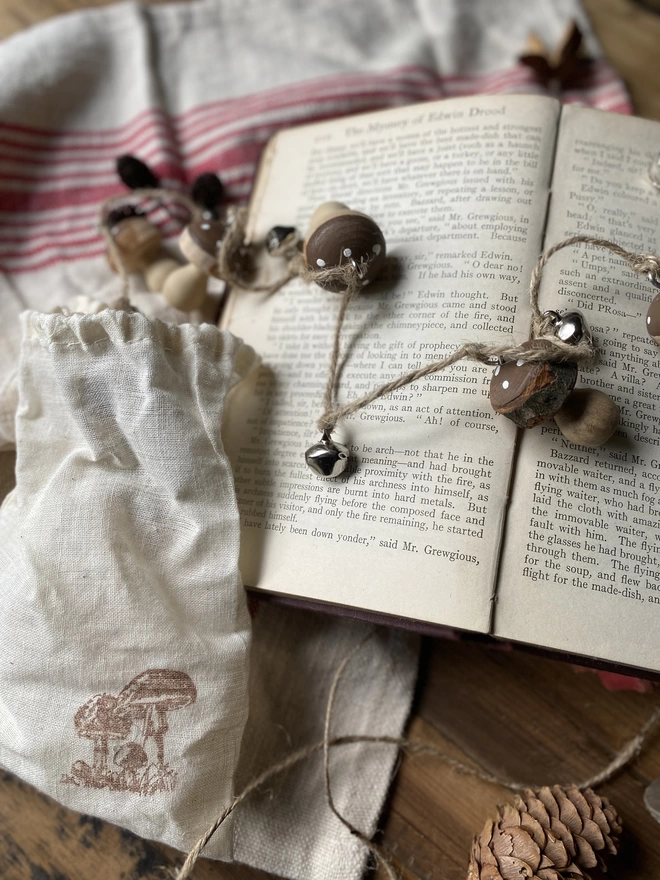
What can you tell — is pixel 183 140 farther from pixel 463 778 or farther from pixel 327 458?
pixel 463 778

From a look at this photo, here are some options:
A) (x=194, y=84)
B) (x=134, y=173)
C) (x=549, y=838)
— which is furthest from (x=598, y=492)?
(x=194, y=84)

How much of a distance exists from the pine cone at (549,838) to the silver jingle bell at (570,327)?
18.0 inches

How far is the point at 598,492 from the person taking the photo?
2.18 feet

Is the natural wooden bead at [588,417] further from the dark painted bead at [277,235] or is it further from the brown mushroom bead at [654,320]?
the dark painted bead at [277,235]

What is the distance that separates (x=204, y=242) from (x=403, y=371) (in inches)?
12.2

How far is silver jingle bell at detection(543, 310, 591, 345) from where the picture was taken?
0.66m

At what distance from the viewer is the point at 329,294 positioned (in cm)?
78

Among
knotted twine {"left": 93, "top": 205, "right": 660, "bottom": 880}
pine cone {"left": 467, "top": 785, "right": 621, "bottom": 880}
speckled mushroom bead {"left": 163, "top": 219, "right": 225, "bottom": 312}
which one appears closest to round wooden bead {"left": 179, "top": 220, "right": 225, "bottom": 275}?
speckled mushroom bead {"left": 163, "top": 219, "right": 225, "bottom": 312}

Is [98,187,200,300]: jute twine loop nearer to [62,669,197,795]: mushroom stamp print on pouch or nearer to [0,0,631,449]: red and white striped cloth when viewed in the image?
[0,0,631,449]: red and white striped cloth

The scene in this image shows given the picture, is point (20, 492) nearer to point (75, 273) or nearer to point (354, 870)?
point (75, 273)

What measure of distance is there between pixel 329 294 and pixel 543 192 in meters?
0.27

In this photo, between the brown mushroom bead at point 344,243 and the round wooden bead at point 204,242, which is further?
the round wooden bead at point 204,242

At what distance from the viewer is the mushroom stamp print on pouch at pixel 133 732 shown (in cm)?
62

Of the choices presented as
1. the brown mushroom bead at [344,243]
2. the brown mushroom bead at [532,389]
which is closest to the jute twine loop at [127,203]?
the brown mushroom bead at [344,243]
